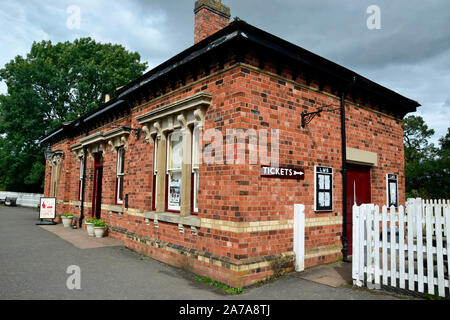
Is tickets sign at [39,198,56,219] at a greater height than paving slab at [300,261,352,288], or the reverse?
tickets sign at [39,198,56,219]

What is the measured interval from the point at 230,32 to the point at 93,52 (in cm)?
2840

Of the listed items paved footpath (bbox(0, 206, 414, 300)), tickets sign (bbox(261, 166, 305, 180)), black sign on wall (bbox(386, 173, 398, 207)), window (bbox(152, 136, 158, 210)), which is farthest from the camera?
black sign on wall (bbox(386, 173, 398, 207))

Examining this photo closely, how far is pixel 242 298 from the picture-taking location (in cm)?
508

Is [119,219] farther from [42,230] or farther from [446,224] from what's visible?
[446,224]

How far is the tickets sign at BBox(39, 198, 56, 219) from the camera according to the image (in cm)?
1509

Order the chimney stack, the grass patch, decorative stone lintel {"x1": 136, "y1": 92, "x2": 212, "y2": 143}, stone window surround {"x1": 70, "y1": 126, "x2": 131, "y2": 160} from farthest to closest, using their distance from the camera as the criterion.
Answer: stone window surround {"x1": 70, "y1": 126, "x2": 131, "y2": 160} < the chimney stack < decorative stone lintel {"x1": 136, "y1": 92, "x2": 212, "y2": 143} < the grass patch

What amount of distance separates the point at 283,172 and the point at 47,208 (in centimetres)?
1331

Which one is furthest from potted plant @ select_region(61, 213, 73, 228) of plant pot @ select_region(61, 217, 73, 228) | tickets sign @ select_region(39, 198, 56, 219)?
tickets sign @ select_region(39, 198, 56, 219)

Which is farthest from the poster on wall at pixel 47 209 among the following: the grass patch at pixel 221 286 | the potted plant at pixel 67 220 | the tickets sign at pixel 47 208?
the grass patch at pixel 221 286

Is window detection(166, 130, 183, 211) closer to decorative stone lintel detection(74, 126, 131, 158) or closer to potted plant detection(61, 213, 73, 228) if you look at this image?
decorative stone lintel detection(74, 126, 131, 158)

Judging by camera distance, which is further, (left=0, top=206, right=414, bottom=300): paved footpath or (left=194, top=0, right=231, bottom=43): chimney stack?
(left=194, top=0, right=231, bottom=43): chimney stack

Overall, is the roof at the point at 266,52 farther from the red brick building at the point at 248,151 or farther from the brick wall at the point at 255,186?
the brick wall at the point at 255,186

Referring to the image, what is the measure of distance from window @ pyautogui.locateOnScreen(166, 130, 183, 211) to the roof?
5.33 ft
